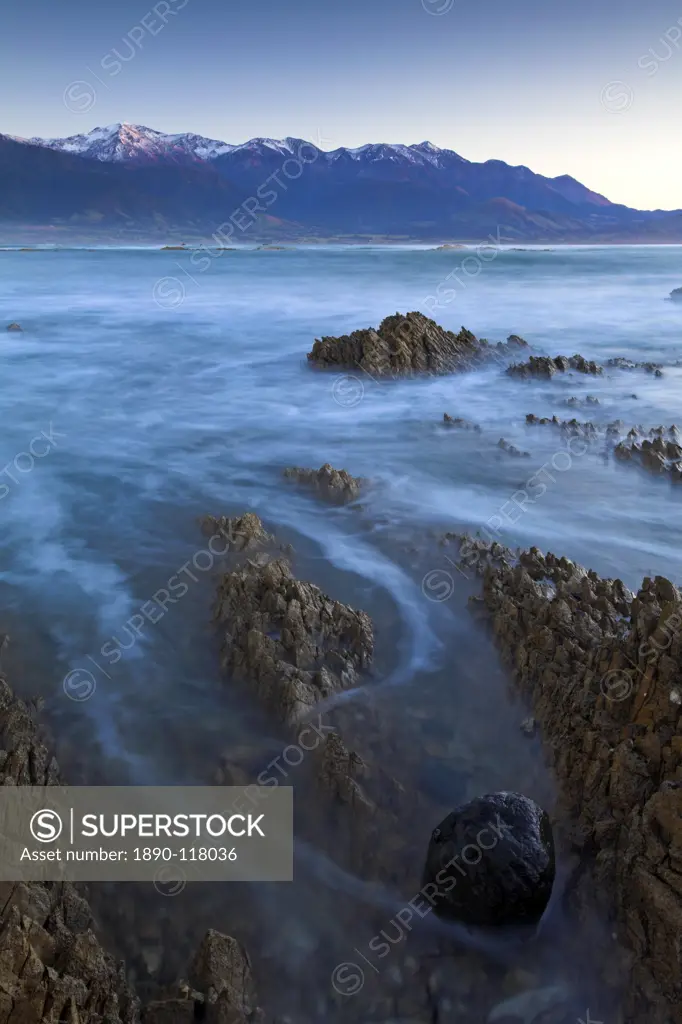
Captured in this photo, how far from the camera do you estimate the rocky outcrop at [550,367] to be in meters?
15.2

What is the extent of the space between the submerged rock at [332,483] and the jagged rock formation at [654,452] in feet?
13.0

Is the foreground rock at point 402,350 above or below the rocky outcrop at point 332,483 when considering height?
above

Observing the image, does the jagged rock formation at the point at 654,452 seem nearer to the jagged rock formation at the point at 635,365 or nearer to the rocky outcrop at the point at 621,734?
the rocky outcrop at the point at 621,734

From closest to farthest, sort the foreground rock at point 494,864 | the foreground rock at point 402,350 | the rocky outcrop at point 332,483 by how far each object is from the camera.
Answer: the foreground rock at point 494,864, the rocky outcrop at point 332,483, the foreground rock at point 402,350

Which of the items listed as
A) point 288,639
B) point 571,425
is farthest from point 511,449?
point 288,639

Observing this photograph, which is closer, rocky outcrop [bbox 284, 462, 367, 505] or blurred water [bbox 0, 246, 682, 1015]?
blurred water [bbox 0, 246, 682, 1015]

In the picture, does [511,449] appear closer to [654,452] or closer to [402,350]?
[654,452]

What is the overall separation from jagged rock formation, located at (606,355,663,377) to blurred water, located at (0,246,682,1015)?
0.31 metres

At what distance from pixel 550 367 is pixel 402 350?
3.30 m

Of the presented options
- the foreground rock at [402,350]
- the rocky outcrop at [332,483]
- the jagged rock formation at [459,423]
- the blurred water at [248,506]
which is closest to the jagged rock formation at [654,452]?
the blurred water at [248,506]

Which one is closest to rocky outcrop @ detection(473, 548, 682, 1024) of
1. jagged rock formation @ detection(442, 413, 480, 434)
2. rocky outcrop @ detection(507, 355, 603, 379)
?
jagged rock formation @ detection(442, 413, 480, 434)

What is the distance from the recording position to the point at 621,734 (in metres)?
4.03

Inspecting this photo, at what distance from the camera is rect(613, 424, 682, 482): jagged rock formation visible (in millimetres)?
9578

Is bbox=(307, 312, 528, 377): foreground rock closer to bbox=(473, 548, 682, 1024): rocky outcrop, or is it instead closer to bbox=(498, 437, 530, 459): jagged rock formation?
bbox=(498, 437, 530, 459): jagged rock formation
